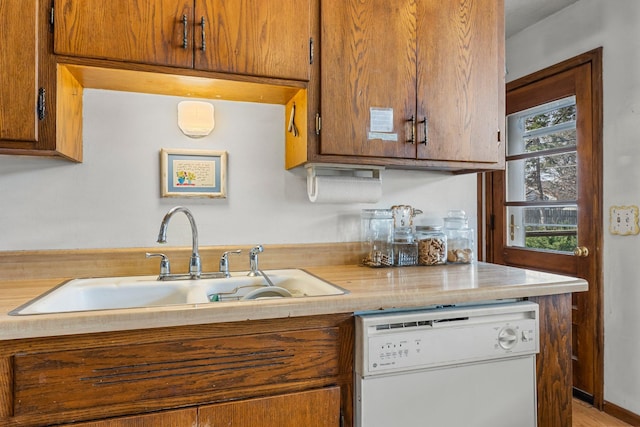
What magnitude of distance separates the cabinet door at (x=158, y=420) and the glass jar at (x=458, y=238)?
1.26 meters

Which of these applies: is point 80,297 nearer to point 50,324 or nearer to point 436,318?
point 50,324

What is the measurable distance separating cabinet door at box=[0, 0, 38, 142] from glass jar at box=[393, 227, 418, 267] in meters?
1.36

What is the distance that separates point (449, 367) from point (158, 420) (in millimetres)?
832

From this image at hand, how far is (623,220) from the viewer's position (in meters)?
2.12

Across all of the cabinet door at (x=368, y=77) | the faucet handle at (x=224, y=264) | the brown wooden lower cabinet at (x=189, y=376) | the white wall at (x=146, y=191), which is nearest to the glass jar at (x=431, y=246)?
the white wall at (x=146, y=191)

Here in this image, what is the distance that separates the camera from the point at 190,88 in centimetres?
146

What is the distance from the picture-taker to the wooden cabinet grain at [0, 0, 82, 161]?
113cm

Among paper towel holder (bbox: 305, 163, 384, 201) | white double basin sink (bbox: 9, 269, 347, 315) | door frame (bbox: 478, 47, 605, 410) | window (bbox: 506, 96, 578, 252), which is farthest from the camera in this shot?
window (bbox: 506, 96, 578, 252)

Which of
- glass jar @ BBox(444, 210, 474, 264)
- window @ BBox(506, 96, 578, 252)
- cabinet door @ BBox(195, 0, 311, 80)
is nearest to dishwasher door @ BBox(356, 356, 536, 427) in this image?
glass jar @ BBox(444, 210, 474, 264)

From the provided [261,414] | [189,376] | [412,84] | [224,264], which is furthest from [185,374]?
[412,84]

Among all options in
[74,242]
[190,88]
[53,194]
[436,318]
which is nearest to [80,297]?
[74,242]

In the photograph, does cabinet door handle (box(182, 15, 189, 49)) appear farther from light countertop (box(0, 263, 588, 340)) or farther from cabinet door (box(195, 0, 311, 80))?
light countertop (box(0, 263, 588, 340))

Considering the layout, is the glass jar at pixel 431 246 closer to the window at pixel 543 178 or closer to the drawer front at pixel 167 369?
the drawer front at pixel 167 369

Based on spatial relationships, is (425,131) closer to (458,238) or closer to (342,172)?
(342,172)
